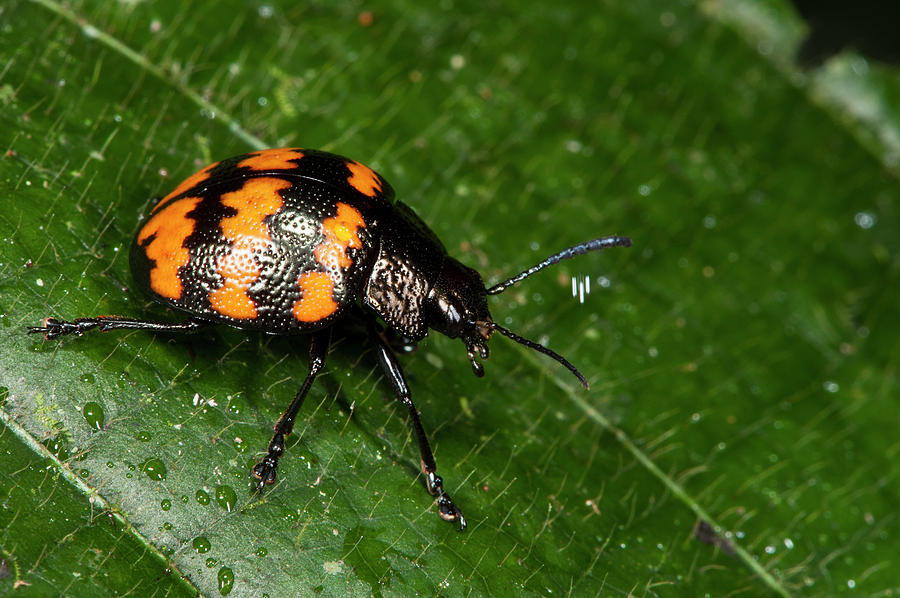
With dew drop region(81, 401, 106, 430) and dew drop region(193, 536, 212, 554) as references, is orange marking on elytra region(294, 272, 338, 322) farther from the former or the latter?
dew drop region(193, 536, 212, 554)

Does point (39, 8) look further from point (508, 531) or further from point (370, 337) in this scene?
point (508, 531)

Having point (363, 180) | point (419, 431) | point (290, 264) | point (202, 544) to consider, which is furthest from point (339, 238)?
point (202, 544)

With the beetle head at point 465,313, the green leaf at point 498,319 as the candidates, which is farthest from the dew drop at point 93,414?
the beetle head at point 465,313

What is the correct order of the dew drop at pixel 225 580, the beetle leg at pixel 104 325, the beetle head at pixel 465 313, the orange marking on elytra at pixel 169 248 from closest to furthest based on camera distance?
the dew drop at pixel 225 580 → the beetle leg at pixel 104 325 → the orange marking on elytra at pixel 169 248 → the beetle head at pixel 465 313

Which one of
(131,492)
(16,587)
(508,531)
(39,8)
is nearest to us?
(16,587)

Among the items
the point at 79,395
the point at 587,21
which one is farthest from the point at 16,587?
the point at 587,21

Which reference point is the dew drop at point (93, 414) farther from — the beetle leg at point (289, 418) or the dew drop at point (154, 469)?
the beetle leg at point (289, 418)

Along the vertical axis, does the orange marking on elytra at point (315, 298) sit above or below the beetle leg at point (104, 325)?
above
